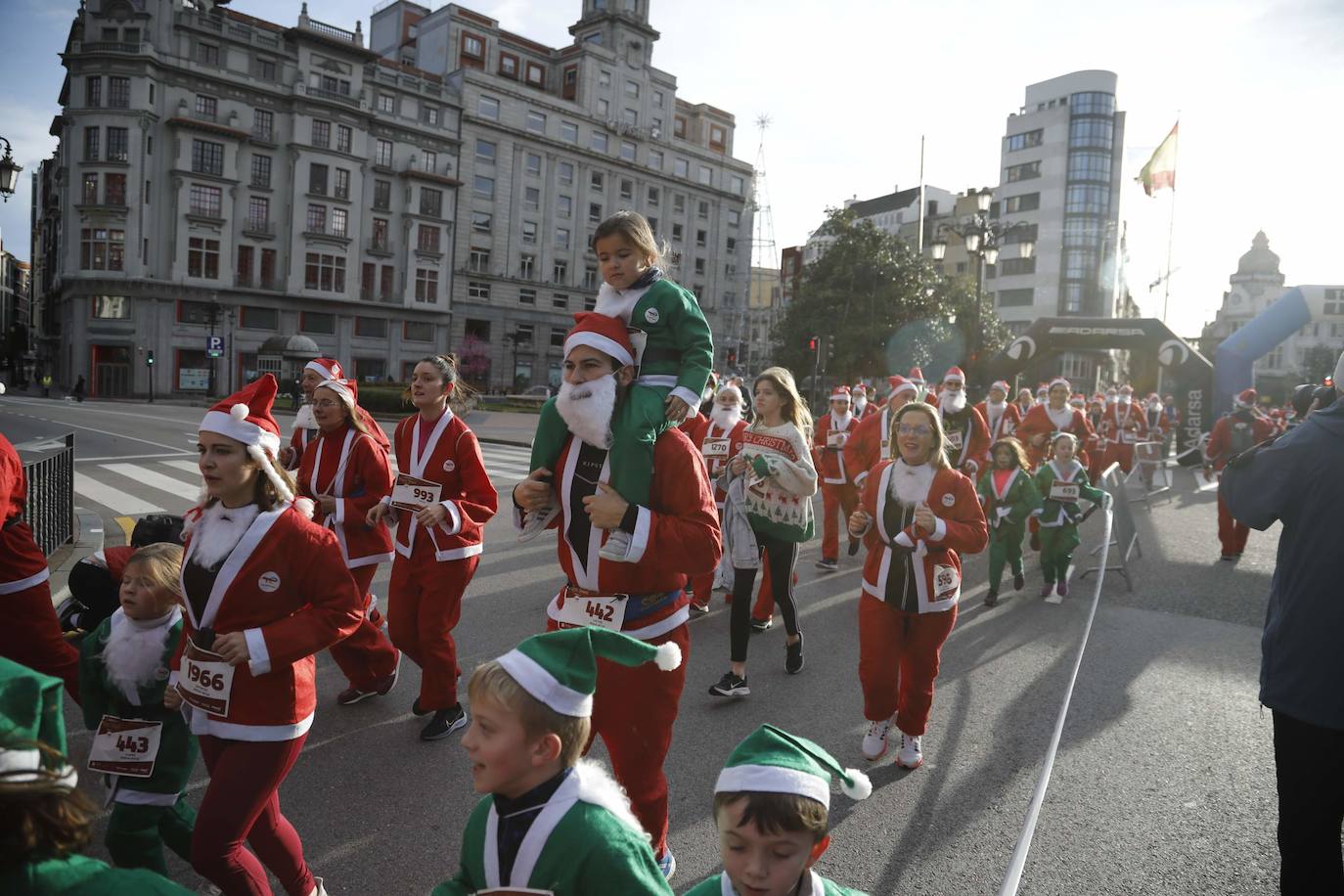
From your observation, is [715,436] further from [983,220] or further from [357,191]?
[357,191]

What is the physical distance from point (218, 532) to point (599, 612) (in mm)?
1277

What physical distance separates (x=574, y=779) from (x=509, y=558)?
7.33 metres

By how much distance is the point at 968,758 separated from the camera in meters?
4.67

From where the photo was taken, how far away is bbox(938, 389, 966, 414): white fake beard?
10.7m

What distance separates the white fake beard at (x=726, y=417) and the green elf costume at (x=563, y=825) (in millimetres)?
5947

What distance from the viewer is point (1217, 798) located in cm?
429

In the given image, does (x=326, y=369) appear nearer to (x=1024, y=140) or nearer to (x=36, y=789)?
(x=36, y=789)

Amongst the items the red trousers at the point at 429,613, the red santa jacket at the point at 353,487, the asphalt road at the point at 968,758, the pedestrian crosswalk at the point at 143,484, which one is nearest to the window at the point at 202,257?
the pedestrian crosswalk at the point at 143,484

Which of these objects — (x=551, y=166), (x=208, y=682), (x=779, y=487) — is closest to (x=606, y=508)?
(x=208, y=682)

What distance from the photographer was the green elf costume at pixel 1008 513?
27.6 feet

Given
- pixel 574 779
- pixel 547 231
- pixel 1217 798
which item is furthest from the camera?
pixel 547 231

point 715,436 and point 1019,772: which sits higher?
point 715,436

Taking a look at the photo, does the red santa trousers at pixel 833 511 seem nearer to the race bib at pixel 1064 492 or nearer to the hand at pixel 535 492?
the race bib at pixel 1064 492

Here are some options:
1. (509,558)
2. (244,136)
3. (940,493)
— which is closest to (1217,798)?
(940,493)
